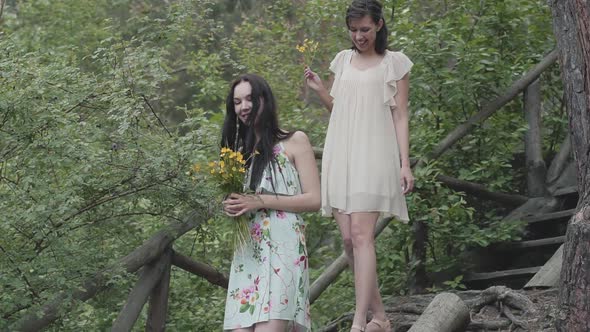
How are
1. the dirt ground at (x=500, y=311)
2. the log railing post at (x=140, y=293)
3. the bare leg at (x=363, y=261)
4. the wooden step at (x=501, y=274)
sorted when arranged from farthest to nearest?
the wooden step at (x=501, y=274)
the log railing post at (x=140, y=293)
the dirt ground at (x=500, y=311)
the bare leg at (x=363, y=261)

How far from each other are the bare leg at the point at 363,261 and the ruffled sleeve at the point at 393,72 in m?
0.63

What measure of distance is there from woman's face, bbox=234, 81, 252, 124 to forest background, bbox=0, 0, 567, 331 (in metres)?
0.91

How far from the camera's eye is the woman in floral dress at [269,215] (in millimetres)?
5395

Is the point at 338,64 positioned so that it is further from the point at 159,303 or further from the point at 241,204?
the point at 159,303

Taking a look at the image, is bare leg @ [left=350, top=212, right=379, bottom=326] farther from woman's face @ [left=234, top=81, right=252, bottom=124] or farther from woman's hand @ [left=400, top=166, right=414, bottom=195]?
woman's face @ [left=234, top=81, right=252, bottom=124]

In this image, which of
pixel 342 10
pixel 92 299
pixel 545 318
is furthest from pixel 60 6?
pixel 545 318

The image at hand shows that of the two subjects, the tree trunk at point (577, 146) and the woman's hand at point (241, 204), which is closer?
the tree trunk at point (577, 146)

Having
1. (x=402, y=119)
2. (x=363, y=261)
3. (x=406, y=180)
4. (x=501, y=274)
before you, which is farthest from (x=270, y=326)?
(x=501, y=274)

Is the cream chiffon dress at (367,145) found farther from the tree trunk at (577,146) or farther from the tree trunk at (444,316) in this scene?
the tree trunk at (577,146)

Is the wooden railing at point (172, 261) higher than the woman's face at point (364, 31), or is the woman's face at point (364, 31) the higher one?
the woman's face at point (364, 31)

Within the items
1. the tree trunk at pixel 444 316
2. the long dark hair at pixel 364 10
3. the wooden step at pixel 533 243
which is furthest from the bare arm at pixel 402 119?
the wooden step at pixel 533 243

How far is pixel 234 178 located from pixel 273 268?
452mm

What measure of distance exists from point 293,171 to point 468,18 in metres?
4.33

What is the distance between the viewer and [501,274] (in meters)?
9.10
